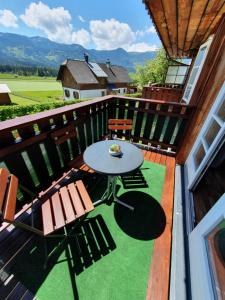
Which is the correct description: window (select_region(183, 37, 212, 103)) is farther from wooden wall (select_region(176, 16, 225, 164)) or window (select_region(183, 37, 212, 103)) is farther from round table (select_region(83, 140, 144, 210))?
round table (select_region(83, 140, 144, 210))

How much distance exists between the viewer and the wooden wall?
2391mm

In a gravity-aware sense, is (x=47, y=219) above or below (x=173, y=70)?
below

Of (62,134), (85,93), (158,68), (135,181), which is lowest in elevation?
(85,93)

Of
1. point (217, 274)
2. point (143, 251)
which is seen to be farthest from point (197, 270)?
point (143, 251)

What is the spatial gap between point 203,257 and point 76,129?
2499 millimetres

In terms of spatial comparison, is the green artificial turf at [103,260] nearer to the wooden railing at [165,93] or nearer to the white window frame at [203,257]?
the white window frame at [203,257]

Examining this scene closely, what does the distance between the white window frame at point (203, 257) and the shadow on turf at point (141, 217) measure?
1.72 ft

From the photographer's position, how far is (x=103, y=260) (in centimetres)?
178

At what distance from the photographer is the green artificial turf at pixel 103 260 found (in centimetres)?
154

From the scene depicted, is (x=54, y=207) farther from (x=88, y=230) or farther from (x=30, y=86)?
(x=30, y=86)

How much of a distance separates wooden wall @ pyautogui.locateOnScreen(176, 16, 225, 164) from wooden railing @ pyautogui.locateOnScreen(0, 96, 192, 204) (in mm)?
243

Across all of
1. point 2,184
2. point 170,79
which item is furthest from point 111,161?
point 170,79

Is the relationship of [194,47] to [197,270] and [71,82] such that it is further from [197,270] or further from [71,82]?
[71,82]

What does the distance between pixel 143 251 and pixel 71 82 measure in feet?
89.4
